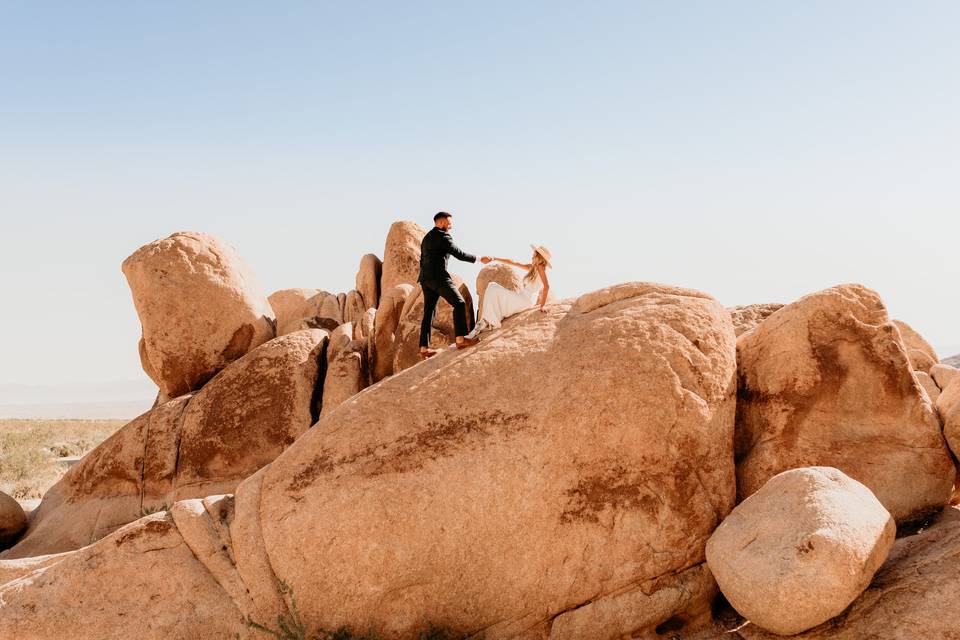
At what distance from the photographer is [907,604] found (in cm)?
665

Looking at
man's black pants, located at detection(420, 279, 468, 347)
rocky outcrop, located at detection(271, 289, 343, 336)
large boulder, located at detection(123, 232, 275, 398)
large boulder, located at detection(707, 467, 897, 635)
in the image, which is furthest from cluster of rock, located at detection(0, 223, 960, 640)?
rocky outcrop, located at detection(271, 289, 343, 336)

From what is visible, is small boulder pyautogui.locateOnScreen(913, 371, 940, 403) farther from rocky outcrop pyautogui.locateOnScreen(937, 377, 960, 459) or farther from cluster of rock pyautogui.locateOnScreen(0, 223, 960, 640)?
cluster of rock pyautogui.locateOnScreen(0, 223, 960, 640)

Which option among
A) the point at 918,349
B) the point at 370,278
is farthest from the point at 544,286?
the point at 918,349

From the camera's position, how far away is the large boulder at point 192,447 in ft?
41.9

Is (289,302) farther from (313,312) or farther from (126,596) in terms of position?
(126,596)

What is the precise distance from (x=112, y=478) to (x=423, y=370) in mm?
7629

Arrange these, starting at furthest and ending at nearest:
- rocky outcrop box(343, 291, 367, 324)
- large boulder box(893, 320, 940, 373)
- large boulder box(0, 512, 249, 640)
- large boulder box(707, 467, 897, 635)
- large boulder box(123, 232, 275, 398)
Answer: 1. large boulder box(893, 320, 940, 373)
2. rocky outcrop box(343, 291, 367, 324)
3. large boulder box(123, 232, 275, 398)
4. large boulder box(0, 512, 249, 640)
5. large boulder box(707, 467, 897, 635)

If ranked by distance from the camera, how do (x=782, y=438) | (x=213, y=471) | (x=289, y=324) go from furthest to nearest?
1. (x=289, y=324)
2. (x=213, y=471)
3. (x=782, y=438)

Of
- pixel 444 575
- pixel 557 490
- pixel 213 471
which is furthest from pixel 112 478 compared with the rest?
pixel 557 490

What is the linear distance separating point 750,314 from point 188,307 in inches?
384

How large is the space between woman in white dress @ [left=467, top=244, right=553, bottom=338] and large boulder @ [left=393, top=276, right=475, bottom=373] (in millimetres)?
2773

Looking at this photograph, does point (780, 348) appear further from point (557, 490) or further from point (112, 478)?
point (112, 478)

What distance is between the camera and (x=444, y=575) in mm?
7574

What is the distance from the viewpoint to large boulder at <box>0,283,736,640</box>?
7.54m
